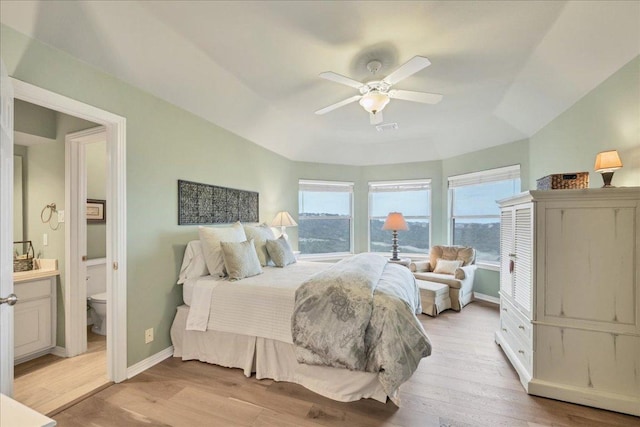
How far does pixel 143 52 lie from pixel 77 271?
83.8 inches

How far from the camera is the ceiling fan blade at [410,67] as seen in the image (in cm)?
188

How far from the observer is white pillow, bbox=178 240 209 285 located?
8.86 feet

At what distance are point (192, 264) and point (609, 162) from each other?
356 cm

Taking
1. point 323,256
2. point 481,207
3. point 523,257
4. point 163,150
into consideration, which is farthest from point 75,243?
point 481,207

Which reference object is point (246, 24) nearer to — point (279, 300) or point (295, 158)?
point (279, 300)

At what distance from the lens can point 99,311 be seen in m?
2.97

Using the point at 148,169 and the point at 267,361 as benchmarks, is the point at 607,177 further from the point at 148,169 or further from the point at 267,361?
the point at 148,169

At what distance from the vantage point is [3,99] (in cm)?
129

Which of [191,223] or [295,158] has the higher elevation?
[295,158]

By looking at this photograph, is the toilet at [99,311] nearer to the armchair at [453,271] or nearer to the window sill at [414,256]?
the armchair at [453,271]

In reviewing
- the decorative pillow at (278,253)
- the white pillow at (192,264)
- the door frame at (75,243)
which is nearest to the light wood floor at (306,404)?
the white pillow at (192,264)

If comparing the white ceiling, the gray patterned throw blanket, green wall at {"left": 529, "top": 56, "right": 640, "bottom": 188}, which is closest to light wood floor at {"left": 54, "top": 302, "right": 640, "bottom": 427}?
the gray patterned throw blanket

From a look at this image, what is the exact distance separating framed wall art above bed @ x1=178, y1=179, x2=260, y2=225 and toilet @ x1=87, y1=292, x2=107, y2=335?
48.9 inches

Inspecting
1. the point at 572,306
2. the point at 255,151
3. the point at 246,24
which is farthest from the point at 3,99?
the point at 572,306
